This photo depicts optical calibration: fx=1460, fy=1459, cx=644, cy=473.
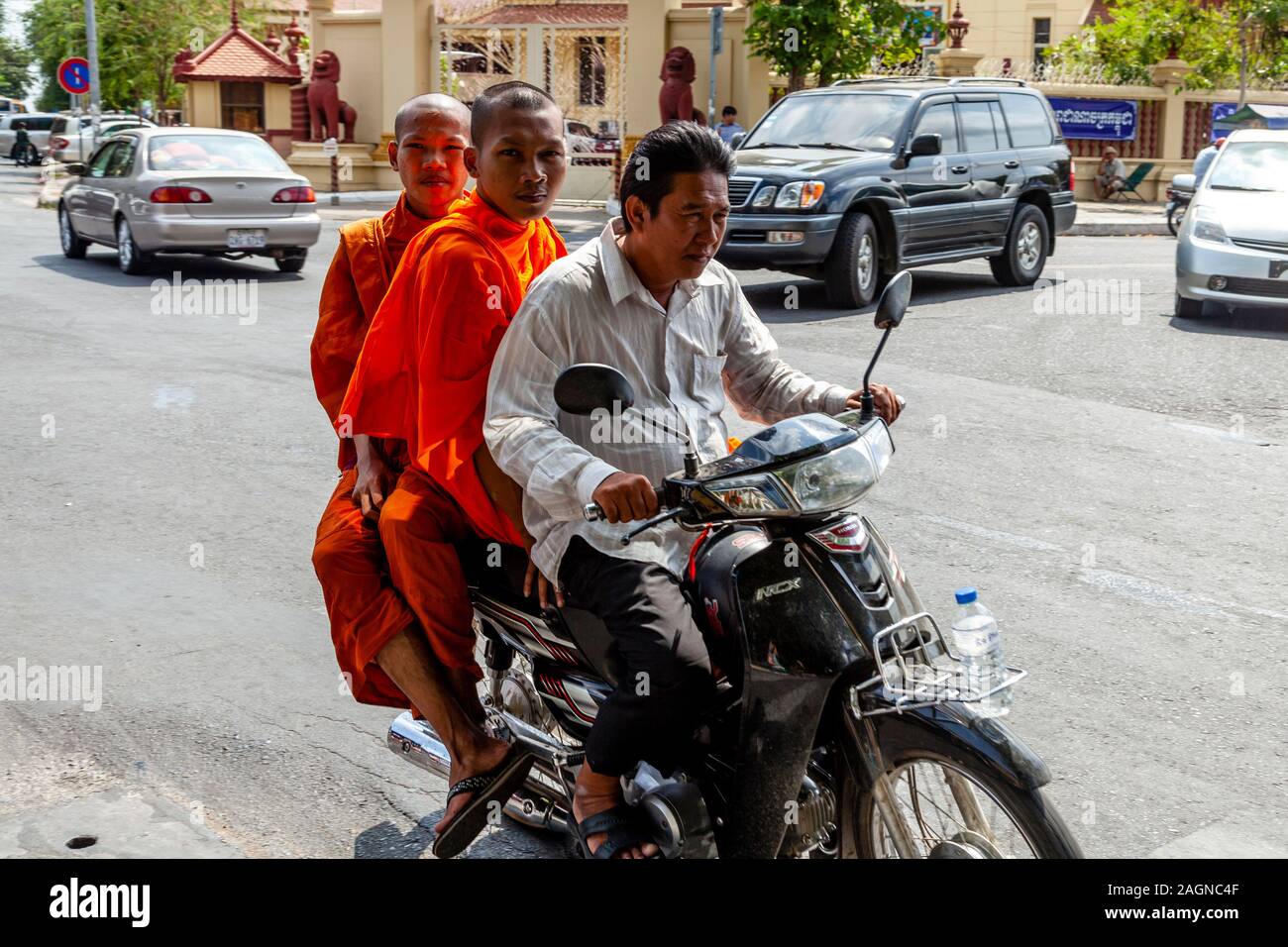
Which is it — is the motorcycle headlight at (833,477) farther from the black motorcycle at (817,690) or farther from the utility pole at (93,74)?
the utility pole at (93,74)

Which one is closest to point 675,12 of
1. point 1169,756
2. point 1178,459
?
point 1178,459

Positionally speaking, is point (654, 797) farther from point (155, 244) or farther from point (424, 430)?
point (155, 244)

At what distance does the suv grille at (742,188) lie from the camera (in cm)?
1291

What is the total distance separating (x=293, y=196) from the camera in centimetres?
1546

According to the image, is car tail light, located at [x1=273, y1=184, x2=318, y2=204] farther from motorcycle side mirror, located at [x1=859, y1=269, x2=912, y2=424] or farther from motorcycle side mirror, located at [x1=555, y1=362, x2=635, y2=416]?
motorcycle side mirror, located at [x1=555, y1=362, x2=635, y2=416]

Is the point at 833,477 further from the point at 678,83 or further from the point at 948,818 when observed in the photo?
the point at 678,83

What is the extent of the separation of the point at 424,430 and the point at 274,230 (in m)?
12.6

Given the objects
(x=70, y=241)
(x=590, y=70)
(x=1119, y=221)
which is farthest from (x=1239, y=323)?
(x=590, y=70)

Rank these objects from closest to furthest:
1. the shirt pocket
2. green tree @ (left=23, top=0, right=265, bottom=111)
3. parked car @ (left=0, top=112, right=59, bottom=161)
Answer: the shirt pocket
green tree @ (left=23, top=0, right=265, bottom=111)
parked car @ (left=0, top=112, right=59, bottom=161)

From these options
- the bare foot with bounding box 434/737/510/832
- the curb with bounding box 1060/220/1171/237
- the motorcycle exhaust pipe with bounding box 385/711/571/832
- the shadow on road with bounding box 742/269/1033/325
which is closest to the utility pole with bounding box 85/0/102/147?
the curb with bounding box 1060/220/1171/237

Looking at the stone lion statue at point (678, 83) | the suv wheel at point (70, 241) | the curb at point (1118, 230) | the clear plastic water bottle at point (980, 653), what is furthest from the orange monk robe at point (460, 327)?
the stone lion statue at point (678, 83)

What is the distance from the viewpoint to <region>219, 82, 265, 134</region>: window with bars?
117ft

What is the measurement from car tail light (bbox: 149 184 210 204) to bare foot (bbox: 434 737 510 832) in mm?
12876

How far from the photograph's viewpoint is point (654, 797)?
117 inches
